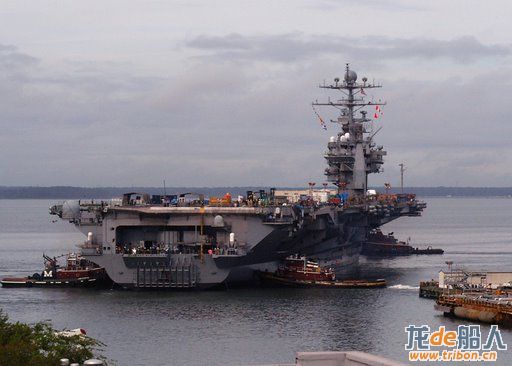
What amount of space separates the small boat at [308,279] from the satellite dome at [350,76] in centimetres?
2615

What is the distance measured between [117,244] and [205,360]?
23.2 meters

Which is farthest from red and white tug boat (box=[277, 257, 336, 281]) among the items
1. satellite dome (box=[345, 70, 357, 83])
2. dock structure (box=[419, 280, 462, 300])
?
satellite dome (box=[345, 70, 357, 83])

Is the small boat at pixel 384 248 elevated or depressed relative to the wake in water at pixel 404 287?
elevated

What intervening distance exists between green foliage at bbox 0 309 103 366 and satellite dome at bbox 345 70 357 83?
199 ft

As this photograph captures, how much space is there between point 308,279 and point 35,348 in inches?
1562

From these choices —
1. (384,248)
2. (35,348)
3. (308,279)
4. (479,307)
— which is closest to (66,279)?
(308,279)

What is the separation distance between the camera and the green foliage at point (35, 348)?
96.8 ft

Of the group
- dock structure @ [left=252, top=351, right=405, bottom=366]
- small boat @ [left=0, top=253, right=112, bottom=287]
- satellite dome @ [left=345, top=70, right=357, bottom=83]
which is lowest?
small boat @ [left=0, top=253, right=112, bottom=287]

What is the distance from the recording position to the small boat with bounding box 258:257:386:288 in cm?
6862

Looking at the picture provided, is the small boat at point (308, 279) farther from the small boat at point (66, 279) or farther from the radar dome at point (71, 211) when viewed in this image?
the radar dome at point (71, 211)

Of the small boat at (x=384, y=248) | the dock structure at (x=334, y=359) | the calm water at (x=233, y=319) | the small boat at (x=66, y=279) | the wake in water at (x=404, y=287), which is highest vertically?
the small boat at (x=384, y=248)

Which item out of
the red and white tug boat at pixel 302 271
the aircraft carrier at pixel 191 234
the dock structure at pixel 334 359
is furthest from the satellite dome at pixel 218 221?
the dock structure at pixel 334 359

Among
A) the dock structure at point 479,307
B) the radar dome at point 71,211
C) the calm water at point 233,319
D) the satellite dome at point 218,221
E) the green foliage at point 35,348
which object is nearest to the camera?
the green foliage at point 35,348

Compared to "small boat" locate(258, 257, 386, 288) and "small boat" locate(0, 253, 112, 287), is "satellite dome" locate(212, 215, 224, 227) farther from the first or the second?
"small boat" locate(0, 253, 112, 287)
